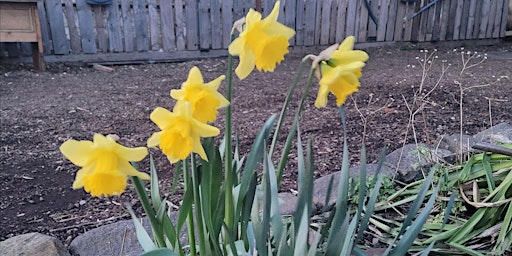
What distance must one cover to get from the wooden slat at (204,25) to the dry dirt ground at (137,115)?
0.39 m

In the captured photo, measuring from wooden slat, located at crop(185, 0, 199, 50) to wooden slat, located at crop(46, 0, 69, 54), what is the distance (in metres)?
1.35

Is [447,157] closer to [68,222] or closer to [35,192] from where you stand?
[68,222]

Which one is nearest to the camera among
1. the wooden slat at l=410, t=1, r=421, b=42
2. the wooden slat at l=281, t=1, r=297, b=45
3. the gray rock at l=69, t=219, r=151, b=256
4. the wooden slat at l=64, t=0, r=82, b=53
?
the gray rock at l=69, t=219, r=151, b=256

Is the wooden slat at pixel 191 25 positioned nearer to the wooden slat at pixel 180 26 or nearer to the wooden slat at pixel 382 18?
the wooden slat at pixel 180 26

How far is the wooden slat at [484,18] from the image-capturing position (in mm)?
6969

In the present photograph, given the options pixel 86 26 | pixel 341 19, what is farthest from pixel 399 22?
pixel 86 26

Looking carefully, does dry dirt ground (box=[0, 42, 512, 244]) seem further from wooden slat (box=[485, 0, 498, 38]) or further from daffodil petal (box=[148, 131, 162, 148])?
wooden slat (box=[485, 0, 498, 38])

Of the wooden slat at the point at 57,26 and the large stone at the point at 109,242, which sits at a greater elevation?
the wooden slat at the point at 57,26

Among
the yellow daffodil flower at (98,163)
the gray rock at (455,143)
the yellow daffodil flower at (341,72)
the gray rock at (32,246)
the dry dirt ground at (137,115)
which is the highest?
the yellow daffodil flower at (341,72)

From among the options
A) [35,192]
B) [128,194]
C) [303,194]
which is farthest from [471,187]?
[35,192]

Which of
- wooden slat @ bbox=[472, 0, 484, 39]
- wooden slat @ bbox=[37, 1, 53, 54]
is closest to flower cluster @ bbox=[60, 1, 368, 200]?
wooden slat @ bbox=[37, 1, 53, 54]

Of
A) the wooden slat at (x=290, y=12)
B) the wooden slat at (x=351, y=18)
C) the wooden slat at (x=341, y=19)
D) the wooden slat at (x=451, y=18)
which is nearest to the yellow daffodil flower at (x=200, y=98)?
the wooden slat at (x=290, y=12)

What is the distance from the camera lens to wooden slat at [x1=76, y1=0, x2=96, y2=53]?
4.98 m

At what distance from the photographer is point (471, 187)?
1704mm
